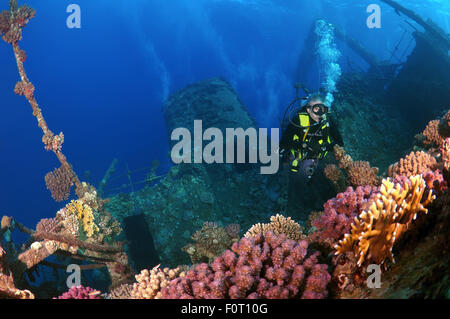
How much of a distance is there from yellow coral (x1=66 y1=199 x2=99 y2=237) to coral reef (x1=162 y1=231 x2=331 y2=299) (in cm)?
350

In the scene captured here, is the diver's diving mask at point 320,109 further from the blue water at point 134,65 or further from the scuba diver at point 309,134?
the blue water at point 134,65

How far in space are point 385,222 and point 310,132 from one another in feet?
10.5

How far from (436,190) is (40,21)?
108m

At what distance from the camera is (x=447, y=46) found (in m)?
11.0

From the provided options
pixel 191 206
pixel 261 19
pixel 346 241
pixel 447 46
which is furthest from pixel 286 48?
pixel 346 241

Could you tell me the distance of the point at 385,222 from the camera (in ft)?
7.04

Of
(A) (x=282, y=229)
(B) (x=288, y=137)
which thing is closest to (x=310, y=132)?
(B) (x=288, y=137)

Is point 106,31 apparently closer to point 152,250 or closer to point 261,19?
point 261,19

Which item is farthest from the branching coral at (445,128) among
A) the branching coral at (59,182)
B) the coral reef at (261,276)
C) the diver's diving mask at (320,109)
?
the branching coral at (59,182)

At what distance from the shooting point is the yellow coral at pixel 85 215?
5336mm

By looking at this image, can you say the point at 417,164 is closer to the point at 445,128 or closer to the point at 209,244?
the point at 445,128

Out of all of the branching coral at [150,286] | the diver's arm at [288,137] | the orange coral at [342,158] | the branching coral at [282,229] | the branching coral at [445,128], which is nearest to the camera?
the branching coral at [150,286]

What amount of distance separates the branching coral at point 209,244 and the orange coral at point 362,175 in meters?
2.90

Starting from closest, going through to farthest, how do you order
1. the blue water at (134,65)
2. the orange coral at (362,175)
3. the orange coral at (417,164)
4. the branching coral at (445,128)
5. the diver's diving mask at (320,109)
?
1. the orange coral at (417,164)
2. the diver's diving mask at (320,109)
3. the orange coral at (362,175)
4. the branching coral at (445,128)
5. the blue water at (134,65)
